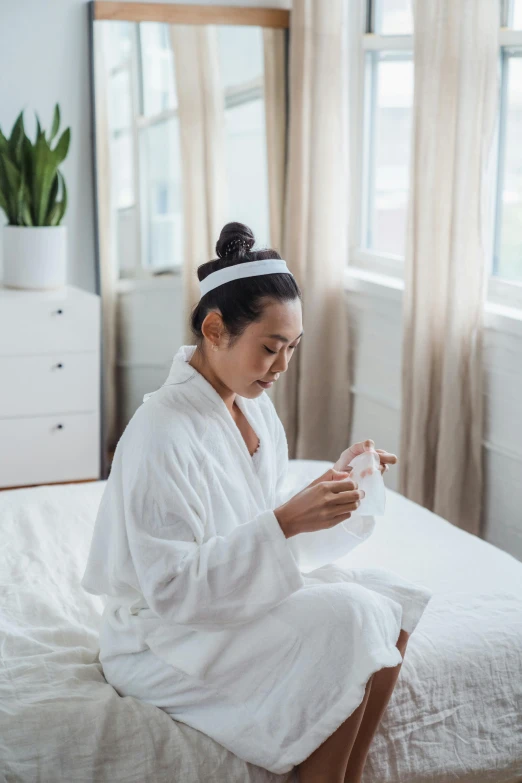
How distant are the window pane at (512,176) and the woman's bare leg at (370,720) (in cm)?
171

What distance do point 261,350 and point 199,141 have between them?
2.30 m

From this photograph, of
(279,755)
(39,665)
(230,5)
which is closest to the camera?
(279,755)

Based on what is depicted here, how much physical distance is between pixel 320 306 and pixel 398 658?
2277mm

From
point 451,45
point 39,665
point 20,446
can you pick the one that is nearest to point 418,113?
point 451,45

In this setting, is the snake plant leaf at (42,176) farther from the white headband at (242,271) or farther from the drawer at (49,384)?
the white headband at (242,271)

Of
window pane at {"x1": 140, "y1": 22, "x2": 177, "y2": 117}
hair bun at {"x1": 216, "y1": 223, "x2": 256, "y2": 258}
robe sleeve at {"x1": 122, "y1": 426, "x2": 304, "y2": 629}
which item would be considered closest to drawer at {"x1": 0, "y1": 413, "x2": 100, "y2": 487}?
window pane at {"x1": 140, "y1": 22, "x2": 177, "y2": 117}

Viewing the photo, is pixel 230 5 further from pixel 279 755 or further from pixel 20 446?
pixel 279 755

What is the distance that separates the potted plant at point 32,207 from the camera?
11.1 feet

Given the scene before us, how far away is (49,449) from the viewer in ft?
11.3

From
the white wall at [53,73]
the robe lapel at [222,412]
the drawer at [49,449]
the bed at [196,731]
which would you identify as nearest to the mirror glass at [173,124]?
the white wall at [53,73]

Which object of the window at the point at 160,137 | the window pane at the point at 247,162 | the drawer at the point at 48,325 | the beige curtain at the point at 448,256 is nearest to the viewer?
the beige curtain at the point at 448,256

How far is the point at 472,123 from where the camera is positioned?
2662 millimetres

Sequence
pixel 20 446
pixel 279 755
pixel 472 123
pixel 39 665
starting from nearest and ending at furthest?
pixel 279 755, pixel 39 665, pixel 472 123, pixel 20 446

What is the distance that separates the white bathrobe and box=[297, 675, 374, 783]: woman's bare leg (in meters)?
0.02
